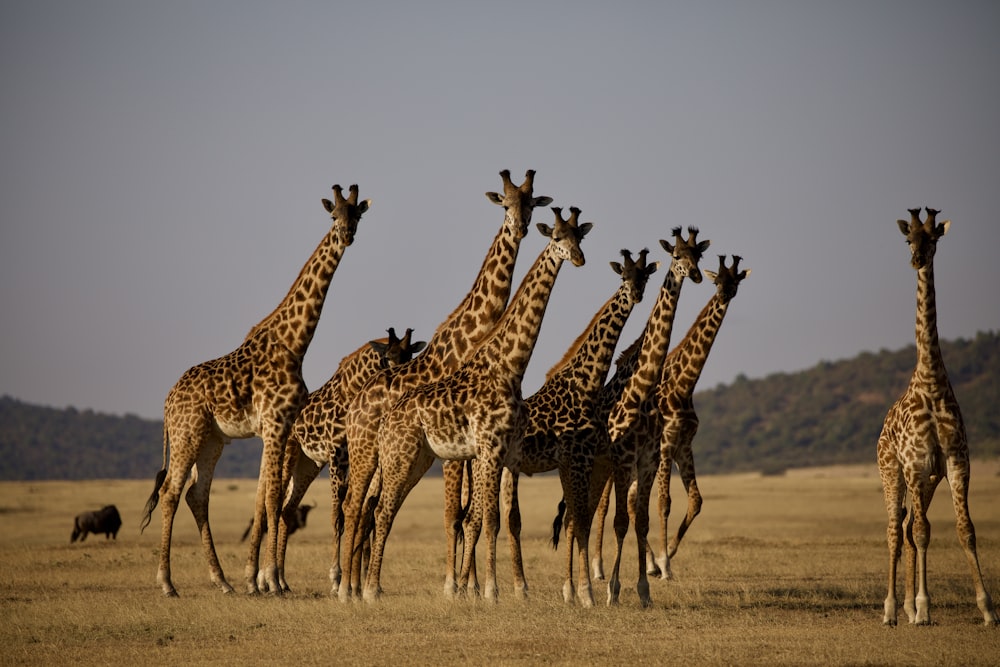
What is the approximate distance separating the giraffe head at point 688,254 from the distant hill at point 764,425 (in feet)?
208

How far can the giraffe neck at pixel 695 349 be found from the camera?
17.2 metres

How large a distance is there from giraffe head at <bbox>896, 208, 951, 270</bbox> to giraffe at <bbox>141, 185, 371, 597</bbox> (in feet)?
22.6

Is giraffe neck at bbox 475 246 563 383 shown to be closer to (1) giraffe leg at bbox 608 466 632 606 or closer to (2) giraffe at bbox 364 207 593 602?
(2) giraffe at bbox 364 207 593 602

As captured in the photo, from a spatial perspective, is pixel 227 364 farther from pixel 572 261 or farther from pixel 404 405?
pixel 572 261

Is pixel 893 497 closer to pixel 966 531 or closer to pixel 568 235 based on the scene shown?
pixel 966 531

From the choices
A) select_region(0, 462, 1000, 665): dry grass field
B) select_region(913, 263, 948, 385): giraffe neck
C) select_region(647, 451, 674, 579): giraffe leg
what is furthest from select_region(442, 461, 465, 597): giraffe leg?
select_region(913, 263, 948, 385): giraffe neck

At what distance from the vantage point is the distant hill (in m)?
88.9

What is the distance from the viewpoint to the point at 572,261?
1427cm

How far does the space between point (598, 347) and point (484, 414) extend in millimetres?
2179

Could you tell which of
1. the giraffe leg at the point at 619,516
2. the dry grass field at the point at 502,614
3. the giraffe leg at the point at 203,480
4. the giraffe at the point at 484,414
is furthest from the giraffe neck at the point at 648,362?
the giraffe leg at the point at 203,480

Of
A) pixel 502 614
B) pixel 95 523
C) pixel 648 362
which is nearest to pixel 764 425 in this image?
pixel 95 523

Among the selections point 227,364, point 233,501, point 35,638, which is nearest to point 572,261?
point 227,364

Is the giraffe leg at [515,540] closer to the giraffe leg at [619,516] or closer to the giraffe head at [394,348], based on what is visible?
the giraffe leg at [619,516]

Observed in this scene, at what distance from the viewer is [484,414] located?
45.0 ft
